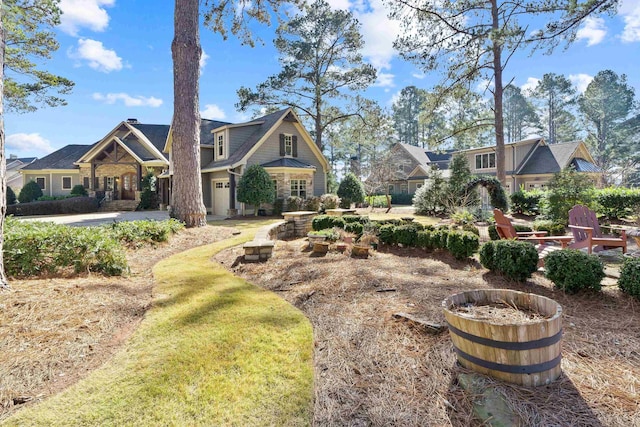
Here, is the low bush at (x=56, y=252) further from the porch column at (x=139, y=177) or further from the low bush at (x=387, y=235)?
the porch column at (x=139, y=177)

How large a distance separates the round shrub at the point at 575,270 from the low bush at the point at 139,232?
7.95 m

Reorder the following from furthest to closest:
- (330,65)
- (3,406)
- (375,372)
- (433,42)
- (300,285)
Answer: (330,65) → (433,42) → (300,285) → (375,372) → (3,406)

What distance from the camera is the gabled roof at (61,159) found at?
87.2 ft

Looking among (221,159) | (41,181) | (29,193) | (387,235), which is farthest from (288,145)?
(41,181)

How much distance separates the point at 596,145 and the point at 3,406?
45806mm

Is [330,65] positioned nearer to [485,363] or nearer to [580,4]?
[580,4]

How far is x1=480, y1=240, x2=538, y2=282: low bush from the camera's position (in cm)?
456

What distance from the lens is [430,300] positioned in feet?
12.6

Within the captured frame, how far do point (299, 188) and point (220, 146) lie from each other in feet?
17.7

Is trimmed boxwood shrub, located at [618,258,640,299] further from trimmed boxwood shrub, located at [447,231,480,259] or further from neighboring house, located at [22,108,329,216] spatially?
neighboring house, located at [22,108,329,216]

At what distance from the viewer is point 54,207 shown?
65.2 ft

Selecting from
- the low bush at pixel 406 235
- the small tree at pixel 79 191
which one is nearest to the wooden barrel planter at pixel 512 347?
the low bush at pixel 406 235

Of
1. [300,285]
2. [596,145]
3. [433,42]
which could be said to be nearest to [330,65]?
[433,42]

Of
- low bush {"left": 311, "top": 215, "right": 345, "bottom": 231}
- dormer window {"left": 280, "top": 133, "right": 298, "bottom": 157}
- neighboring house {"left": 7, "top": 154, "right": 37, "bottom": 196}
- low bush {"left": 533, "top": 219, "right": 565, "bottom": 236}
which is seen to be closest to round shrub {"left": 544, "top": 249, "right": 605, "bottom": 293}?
low bush {"left": 311, "top": 215, "right": 345, "bottom": 231}
